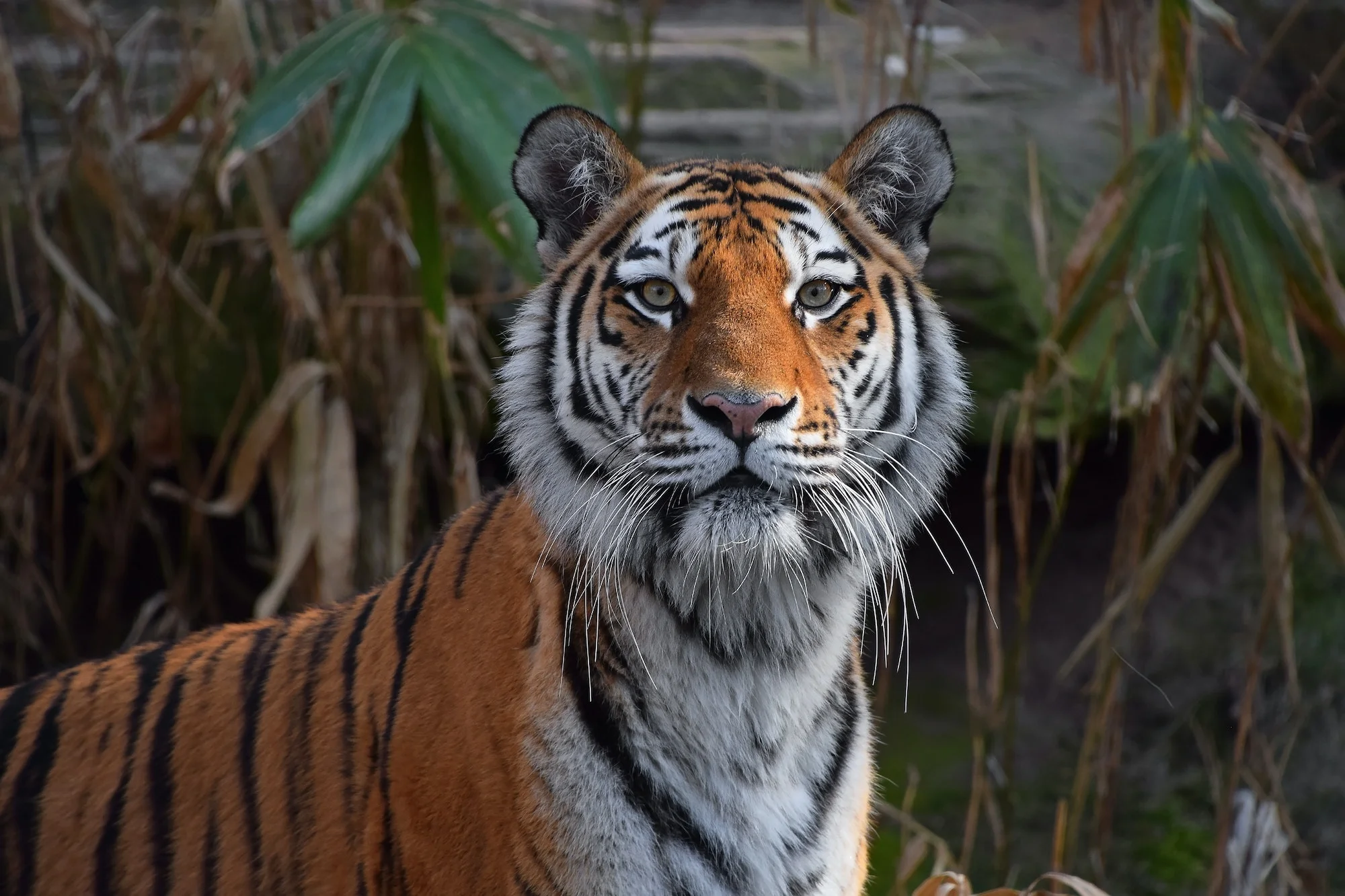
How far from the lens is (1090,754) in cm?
255

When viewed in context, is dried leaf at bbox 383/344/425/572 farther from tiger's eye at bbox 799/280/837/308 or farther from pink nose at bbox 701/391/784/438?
pink nose at bbox 701/391/784/438

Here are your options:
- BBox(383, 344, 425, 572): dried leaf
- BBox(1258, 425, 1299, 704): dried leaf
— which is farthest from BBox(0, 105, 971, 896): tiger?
BBox(383, 344, 425, 572): dried leaf

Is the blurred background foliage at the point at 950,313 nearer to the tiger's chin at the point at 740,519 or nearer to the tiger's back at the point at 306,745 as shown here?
the tiger's back at the point at 306,745

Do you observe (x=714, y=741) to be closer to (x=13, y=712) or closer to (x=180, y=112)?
(x=13, y=712)

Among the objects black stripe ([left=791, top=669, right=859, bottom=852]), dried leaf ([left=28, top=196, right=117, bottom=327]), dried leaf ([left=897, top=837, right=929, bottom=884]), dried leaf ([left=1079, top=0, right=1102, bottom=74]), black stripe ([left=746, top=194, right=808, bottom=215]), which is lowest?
dried leaf ([left=897, top=837, right=929, bottom=884])

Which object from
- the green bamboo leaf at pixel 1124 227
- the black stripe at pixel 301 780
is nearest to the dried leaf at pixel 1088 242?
the green bamboo leaf at pixel 1124 227

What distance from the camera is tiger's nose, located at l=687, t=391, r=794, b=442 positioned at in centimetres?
146

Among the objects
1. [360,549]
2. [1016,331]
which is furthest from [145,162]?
[1016,331]

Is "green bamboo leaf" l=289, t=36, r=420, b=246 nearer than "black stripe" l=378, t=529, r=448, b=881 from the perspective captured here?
No

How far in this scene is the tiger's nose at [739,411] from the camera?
1464 mm

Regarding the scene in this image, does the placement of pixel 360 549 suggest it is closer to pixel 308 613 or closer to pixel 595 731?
pixel 308 613

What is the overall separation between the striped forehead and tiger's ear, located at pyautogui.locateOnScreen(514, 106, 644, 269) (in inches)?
3.1

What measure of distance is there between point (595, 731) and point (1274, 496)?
4.71 ft

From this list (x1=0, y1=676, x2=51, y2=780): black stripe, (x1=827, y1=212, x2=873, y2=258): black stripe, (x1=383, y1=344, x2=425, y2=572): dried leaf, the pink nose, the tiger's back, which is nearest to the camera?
the pink nose
